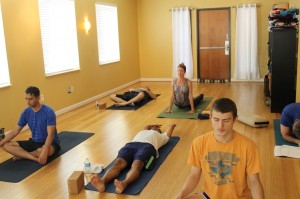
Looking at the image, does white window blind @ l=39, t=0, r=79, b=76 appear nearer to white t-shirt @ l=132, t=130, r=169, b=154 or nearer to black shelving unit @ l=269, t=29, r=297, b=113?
white t-shirt @ l=132, t=130, r=169, b=154

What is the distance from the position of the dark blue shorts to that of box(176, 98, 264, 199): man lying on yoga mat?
4.45ft

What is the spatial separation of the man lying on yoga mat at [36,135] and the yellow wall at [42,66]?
44.0 inches

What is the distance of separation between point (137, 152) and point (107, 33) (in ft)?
16.3

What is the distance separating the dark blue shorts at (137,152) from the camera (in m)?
3.29

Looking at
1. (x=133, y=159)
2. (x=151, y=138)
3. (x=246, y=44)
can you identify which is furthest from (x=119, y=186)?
(x=246, y=44)

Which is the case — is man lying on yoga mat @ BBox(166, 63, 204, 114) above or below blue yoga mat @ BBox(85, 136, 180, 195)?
above

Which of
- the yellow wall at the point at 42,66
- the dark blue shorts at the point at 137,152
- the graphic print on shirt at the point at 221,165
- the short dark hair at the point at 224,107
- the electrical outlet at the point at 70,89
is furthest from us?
the electrical outlet at the point at 70,89

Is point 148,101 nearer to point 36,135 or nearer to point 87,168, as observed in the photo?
point 36,135

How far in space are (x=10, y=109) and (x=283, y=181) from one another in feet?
12.1

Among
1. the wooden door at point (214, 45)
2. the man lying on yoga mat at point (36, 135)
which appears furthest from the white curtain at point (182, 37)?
the man lying on yoga mat at point (36, 135)

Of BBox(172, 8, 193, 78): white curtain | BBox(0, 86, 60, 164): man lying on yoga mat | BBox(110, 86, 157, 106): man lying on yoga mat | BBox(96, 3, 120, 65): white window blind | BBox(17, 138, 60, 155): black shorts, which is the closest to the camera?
BBox(0, 86, 60, 164): man lying on yoga mat

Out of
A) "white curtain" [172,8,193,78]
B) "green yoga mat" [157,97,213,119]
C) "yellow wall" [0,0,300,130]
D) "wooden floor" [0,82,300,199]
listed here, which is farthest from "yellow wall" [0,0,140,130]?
"green yoga mat" [157,97,213,119]

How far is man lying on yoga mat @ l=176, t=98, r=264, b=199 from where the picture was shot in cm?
177

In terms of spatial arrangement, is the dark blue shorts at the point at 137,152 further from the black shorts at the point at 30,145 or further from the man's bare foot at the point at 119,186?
the black shorts at the point at 30,145
